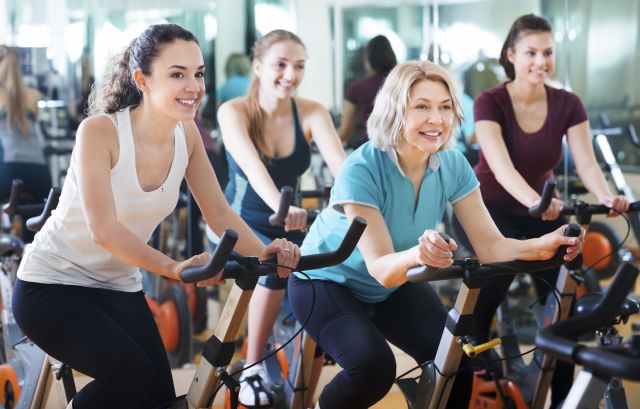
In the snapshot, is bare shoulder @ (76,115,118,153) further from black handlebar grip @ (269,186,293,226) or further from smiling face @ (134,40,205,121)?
black handlebar grip @ (269,186,293,226)

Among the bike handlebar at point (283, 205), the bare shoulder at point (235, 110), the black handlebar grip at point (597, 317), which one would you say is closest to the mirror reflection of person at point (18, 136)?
the bare shoulder at point (235, 110)

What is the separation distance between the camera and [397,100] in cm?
265

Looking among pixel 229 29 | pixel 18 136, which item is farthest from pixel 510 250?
pixel 18 136

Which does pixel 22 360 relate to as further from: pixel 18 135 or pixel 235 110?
pixel 18 135

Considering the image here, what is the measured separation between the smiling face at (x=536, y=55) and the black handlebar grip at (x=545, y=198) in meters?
0.63

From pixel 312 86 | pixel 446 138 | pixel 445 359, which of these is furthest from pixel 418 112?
pixel 312 86

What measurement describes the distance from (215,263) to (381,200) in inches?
27.6

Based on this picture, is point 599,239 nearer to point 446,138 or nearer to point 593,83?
point 593,83

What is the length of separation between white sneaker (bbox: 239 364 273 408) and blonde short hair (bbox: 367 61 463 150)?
4.01 ft

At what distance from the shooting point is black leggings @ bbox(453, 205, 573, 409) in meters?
3.31

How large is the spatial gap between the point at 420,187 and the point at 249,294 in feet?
2.06

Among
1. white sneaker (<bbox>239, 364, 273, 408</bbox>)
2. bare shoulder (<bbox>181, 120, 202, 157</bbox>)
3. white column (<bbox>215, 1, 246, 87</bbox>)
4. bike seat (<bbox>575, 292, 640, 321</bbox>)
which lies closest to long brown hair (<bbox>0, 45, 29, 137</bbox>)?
white column (<bbox>215, 1, 246, 87</bbox>)

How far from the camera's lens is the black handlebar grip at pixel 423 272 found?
222 centimetres

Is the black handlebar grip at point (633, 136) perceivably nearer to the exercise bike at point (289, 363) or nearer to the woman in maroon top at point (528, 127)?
the woman in maroon top at point (528, 127)
